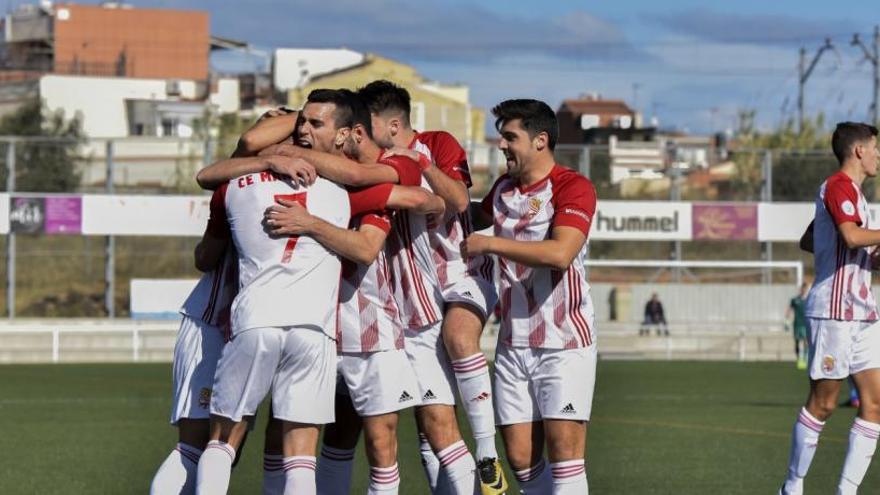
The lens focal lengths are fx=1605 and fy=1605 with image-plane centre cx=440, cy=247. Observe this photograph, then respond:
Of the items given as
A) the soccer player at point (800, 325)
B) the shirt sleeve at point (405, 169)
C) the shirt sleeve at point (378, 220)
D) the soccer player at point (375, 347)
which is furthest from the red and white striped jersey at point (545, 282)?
the soccer player at point (800, 325)

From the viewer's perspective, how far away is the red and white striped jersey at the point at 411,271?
28.8 feet

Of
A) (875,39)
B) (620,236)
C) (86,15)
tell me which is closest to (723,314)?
(620,236)

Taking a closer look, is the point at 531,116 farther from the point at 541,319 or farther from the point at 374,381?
the point at 374,381

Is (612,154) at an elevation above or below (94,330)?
above

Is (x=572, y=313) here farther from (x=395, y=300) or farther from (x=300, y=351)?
(x=300, y=351)

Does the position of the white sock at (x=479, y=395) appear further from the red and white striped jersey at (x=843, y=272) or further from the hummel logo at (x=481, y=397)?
the red and white striped jersey at (x=843, y=272)

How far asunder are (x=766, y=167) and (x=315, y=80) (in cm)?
4006

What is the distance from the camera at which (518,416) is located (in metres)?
8.59

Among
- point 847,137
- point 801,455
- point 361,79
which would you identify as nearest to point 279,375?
point 801,455

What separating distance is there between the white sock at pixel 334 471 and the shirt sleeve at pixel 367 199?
169cm

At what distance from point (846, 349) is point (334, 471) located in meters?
3.34

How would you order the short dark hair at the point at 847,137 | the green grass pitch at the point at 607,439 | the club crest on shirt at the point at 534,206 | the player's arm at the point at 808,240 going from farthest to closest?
the green grass pitch at the point at 607,439
the player's arm at the point at 808,240
the short dark hair at the point at 847,137
the club crest on shirt at the point at 534,206

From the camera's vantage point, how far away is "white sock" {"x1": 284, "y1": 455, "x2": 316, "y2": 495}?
7695 mm

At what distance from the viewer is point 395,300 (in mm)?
8688
